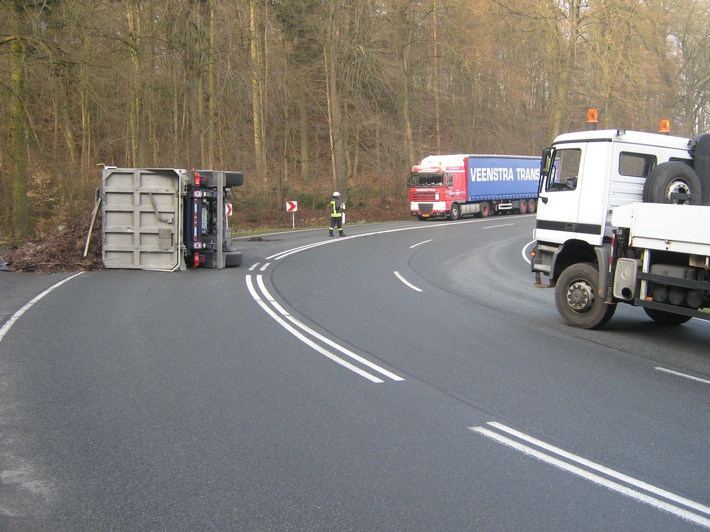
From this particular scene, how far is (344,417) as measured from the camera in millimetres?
6055

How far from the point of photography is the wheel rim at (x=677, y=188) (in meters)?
9.75

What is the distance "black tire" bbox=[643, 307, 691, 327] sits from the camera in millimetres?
10719

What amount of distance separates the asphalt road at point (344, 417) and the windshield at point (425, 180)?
2627cm

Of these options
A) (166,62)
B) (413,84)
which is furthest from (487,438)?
(413,84)

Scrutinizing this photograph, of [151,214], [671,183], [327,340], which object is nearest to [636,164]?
[671,183]

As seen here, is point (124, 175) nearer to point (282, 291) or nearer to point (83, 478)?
point (282, 291)

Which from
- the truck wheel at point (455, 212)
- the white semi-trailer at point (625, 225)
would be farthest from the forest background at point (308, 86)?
the white semi-trailer at point (625, 225)

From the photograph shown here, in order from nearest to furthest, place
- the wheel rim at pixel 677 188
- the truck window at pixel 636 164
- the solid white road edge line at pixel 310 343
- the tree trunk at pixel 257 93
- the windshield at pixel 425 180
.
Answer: the solid white road edge line at pixel 310 343 → the wheel rim at pixel 677 188 → the truck window at pixel 636 164 → the tree trunk at pixel 257 93 → the windshield at pixel 425 180

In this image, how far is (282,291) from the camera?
13.7m

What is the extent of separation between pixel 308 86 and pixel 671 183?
3437 centimetres

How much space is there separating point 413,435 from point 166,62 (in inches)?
1142

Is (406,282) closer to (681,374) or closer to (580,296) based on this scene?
(580,296)

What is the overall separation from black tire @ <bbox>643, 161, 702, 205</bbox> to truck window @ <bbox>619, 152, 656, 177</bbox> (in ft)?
1.59

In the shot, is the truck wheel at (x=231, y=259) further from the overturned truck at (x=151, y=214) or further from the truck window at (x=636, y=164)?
the truck window at (x=636, y=164)
